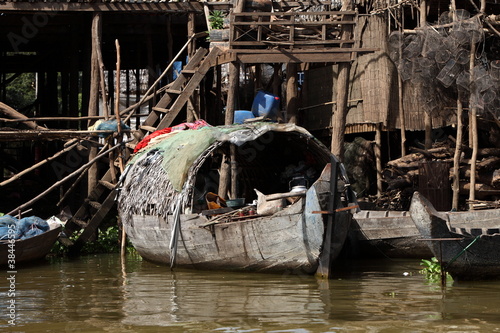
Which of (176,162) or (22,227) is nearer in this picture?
(176,162)

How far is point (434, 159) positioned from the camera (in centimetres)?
1358

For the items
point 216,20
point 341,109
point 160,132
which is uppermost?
point 216,20

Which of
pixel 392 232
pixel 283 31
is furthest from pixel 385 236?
pixel 283 31

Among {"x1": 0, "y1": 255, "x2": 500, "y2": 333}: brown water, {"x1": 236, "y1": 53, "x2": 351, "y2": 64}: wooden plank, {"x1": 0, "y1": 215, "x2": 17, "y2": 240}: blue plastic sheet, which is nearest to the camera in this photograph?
{"x1": 0, "y1": 255, "x2": 500, "y2": 333}: brown water

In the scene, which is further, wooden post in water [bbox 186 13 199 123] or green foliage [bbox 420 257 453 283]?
wooden post in water [bbox 186 13 199 123]

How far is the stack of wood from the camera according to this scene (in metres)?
12.9

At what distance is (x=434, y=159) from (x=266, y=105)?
3211 mm

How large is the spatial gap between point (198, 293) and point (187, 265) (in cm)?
222

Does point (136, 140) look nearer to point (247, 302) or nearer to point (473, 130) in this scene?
point (473, 130)

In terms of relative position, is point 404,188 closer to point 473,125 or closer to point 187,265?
point 473,125

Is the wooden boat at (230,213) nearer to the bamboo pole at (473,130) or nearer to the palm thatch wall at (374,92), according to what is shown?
the bamboo pole at (473,130)

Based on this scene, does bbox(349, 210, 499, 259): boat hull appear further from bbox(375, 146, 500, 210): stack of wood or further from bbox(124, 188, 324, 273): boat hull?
A: bbox(124, 188, 324, 273): boat hull

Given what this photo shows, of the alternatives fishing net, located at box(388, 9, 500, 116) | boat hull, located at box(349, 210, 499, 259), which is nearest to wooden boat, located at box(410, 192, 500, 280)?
boat hull, located at box(349, 210, 499, 259)

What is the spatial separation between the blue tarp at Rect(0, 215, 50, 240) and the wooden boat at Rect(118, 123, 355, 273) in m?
1.40
